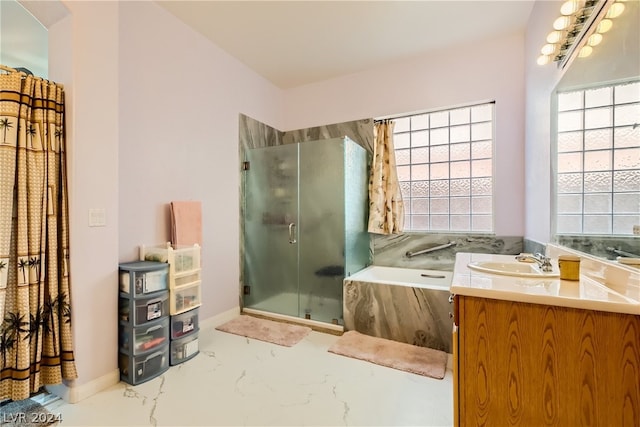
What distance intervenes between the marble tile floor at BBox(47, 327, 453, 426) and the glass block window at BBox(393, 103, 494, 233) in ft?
5.52

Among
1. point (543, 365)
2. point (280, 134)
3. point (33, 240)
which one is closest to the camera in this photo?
point (543, 365)

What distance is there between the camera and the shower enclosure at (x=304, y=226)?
2857 mm

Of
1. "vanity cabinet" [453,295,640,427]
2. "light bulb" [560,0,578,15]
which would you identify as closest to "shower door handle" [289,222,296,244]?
"vanity cabinet" [453,295,640,427]

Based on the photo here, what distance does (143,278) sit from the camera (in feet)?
6.19

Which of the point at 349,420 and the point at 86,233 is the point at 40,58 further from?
the point at 349,420

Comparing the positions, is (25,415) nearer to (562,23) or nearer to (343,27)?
(343,27)

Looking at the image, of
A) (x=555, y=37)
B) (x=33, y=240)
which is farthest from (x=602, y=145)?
(x=33, y=240)

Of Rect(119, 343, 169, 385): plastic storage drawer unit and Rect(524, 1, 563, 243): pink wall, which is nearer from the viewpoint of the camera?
Rect(119, 343, 169, 385): plastic storage drawer unit

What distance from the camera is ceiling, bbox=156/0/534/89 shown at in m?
2.32

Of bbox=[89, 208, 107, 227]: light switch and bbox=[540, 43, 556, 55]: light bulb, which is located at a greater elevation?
bbox=[540, 43, 556, 55]: light bulb

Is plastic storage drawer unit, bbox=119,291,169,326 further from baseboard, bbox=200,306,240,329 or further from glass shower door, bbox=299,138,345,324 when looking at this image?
glass shower door, bbox=299,138,345,324

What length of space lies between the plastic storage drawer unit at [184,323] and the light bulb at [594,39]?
298 cm

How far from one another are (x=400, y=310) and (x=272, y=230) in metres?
1.57

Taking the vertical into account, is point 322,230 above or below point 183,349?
above
